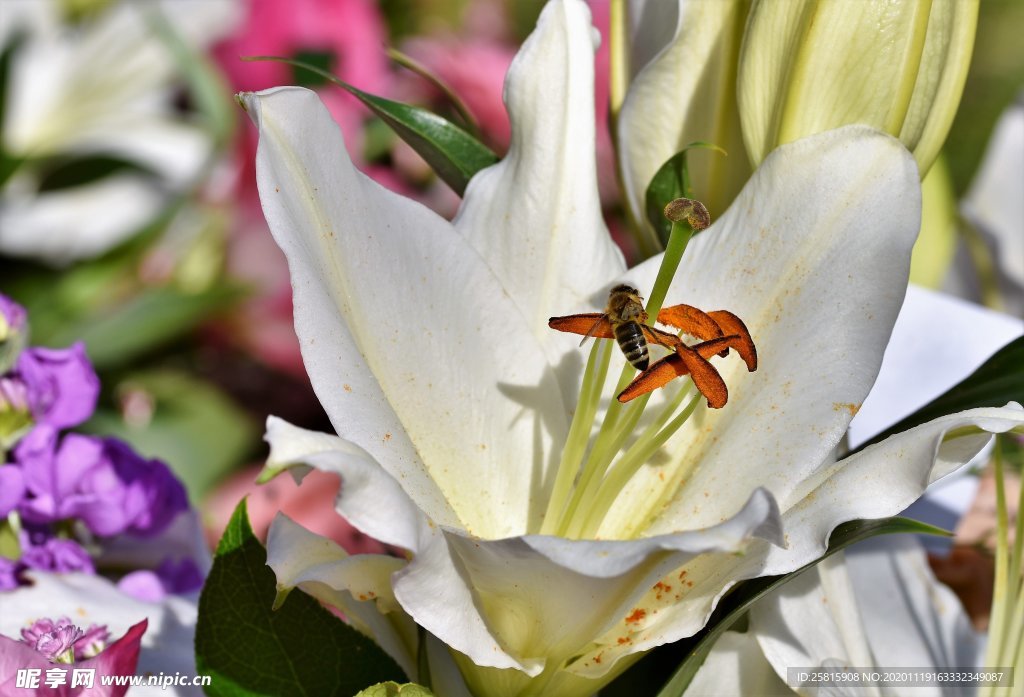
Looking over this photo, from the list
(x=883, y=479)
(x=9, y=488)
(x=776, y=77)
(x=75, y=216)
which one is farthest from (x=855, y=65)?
(x=75, y=216)

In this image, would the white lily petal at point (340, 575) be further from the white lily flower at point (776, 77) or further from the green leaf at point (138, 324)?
the green leaf at point (138, 324)

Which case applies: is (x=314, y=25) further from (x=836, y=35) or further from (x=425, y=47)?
(x=836, y=35)

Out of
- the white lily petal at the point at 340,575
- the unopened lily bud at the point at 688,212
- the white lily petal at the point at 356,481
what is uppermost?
the unopened lily bud at the point at 688,212

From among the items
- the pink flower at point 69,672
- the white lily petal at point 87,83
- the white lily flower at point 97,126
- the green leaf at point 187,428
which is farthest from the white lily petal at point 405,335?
the white lily petal at point 87,83

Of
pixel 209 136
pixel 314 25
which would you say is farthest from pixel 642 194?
pixel 209 136

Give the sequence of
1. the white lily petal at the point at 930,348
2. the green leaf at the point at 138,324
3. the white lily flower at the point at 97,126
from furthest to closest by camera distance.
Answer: the white lily flower at the point at 97,126
the green leaf at the point at 138,324
the white lily petal at the point at 930,348

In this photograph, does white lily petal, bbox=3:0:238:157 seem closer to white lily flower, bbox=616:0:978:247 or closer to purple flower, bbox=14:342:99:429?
purple flower, bbox=14:342:99:429

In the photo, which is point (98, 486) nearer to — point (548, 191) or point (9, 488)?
point (9, 488)
